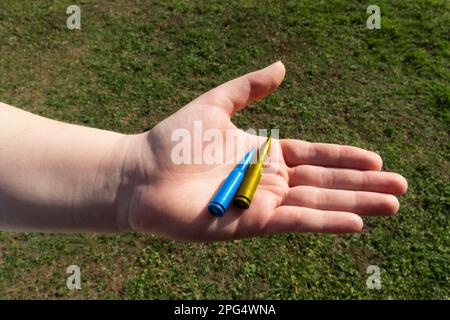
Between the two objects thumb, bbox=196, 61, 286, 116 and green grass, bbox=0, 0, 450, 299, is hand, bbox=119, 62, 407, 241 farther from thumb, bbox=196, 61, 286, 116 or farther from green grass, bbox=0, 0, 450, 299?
green grass, bbox=0, 0, 450, 299

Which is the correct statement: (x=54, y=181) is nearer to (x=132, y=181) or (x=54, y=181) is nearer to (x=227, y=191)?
(x=132, y=181)

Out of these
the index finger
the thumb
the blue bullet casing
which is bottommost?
the blue bullet casing

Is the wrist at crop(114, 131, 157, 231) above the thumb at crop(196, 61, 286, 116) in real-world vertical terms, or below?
below

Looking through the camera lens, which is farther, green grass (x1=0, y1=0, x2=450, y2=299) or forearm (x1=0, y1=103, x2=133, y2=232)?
green grass (x1=0, y1=0, x2=450, y2=299)

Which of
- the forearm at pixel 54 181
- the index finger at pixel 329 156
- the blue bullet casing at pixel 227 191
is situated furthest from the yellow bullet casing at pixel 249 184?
the forearm at pixel 54 181

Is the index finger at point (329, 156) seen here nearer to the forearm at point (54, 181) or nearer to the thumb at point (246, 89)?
the thumb at point (246, 89)

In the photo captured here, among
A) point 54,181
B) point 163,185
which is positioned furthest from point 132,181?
point 54,181

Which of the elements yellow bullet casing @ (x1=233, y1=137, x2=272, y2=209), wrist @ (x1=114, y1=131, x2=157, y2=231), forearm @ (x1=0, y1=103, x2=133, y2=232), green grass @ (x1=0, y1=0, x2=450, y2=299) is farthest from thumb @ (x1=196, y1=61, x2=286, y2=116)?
green grass @ (x1=0, y1=0, x2=450, y2=299)

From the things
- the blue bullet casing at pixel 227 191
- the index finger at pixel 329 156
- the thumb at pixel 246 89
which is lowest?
the blue bullet casing at pixel 227 191
